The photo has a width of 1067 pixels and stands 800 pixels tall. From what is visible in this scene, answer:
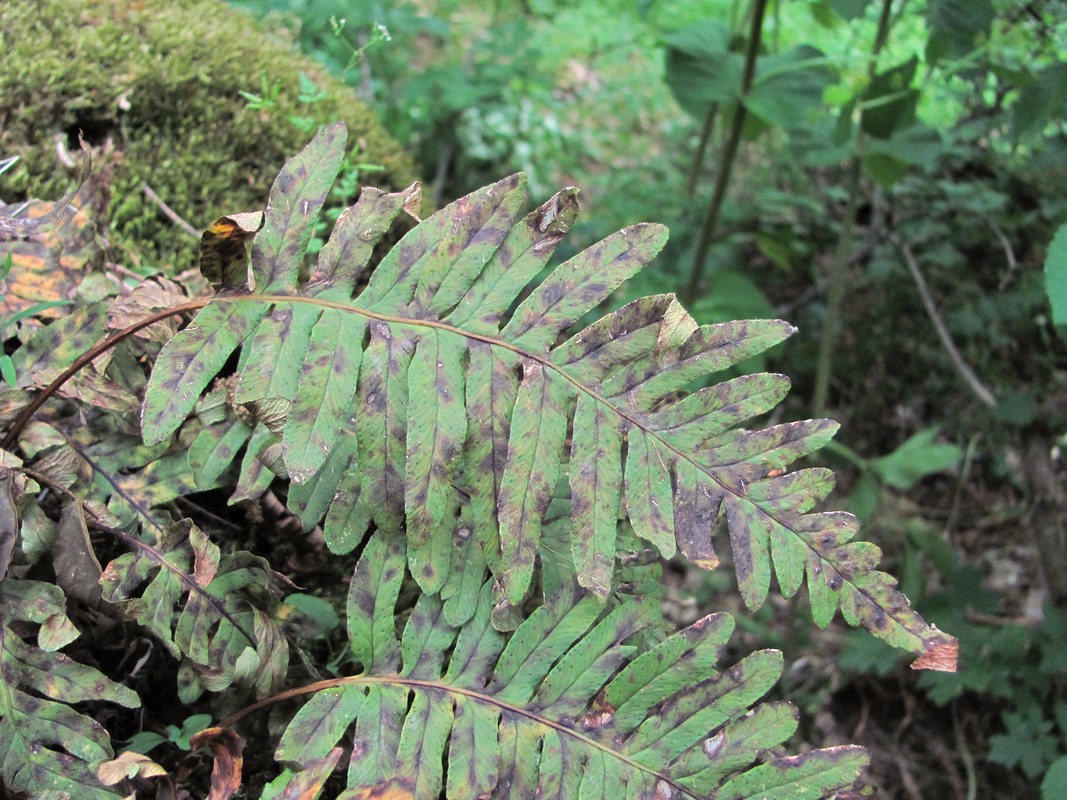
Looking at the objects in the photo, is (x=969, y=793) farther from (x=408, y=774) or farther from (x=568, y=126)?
(x=568, y=126)

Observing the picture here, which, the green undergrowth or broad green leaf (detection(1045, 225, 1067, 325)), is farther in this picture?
broad green leaf (detection(1045, 225, 1067, 325))

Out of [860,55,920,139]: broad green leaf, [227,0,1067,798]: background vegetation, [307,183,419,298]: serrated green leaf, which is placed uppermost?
[860,55,920,139]: broad green leaf

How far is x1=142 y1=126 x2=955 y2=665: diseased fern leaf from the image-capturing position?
1.24 meters

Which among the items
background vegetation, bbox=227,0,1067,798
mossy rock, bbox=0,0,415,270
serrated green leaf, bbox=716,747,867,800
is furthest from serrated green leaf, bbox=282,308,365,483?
background vegetation, bbox=227,0,1067,798

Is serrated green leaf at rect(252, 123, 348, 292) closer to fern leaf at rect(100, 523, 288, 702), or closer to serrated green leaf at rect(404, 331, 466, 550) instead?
serrated green leaf at rect(404, 331, 466, 550)

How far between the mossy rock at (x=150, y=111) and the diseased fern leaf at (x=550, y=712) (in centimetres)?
126

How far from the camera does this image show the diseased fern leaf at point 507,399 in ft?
4.08

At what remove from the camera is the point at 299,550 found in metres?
1.74

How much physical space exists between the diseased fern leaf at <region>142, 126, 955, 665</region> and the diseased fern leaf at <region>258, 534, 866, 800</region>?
0.30ft

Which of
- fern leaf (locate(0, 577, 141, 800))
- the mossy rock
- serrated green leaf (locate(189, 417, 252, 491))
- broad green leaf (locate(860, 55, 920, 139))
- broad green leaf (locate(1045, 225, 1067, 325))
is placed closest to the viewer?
fern leaf (locate(0, 577, 141, 800))

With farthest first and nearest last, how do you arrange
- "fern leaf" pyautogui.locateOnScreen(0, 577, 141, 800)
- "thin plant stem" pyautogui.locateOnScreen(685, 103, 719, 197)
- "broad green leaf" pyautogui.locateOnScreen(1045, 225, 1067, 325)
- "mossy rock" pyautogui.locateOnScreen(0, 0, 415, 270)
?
"thin plant stem" pyautogui.locateOnScreen(685, 103, 719, 197) < "mossy rock" pyautogui.locateOnScreen(0, 0, 415, 270) < "broad green leaf" pyautogui.locateOnScreen(1045, 225, 1067, 325) < "fern leaf" pyautogui.locateOnScreen(0, 577, 141, 800)

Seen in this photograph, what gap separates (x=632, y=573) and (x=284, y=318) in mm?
730

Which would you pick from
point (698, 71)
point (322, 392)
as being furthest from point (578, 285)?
point (698, 71)

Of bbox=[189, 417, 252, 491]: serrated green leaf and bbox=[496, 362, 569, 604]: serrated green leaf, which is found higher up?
bbox=[496, 362, 569, 604]: serrated green leaf
